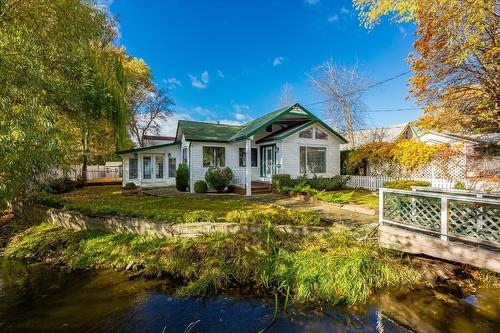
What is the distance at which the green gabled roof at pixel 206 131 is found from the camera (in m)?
14.8

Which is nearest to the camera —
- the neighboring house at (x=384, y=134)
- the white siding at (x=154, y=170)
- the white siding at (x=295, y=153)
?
the white siding at (x=295, y=153)

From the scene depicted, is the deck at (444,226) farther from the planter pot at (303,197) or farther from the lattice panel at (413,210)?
the planter pot at (303,197)

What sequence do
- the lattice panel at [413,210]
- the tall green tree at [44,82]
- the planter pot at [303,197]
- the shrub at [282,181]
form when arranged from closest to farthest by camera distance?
1. the lattice panel at [413,210]
2. the tall green tree at [44,82]
3. the planter pot at [303,197]
4. the shrub at [282,181]

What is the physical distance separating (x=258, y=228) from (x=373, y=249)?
2.67m

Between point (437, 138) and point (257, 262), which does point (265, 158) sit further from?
point (437, 138)

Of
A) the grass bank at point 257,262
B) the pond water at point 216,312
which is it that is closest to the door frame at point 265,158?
the grass bank at point 257,262

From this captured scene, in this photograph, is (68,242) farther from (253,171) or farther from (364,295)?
(253,171)

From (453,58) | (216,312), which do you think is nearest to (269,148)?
(453,58)

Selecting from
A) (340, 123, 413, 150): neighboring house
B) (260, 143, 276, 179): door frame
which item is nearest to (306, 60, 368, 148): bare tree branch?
(340, 123, 413, 150): neighboring house

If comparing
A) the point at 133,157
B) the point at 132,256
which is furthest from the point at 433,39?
the point at 133,157

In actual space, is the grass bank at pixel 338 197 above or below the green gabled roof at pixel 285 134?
below

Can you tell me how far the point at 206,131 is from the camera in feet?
53.5

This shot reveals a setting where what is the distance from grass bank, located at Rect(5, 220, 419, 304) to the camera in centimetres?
465

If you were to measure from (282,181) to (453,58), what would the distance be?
853cm
